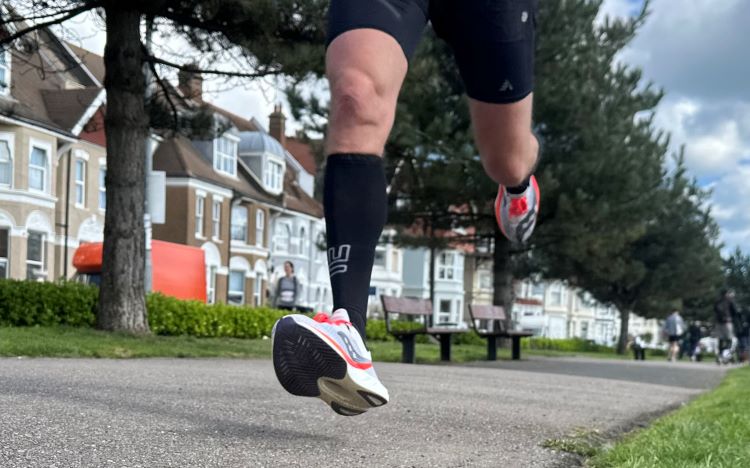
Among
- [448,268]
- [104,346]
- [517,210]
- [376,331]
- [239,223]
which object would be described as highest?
[239,223]

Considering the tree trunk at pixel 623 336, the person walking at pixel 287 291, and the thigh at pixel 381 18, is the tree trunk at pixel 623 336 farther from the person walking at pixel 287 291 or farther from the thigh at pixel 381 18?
the thigh at pixel 381 18

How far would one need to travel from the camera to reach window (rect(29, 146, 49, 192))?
107 ft

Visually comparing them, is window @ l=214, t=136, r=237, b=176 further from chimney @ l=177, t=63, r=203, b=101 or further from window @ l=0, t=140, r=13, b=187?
chimney @ l=177, t=63, r=203, b=101

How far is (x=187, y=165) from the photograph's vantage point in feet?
142

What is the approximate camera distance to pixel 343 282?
101 inches

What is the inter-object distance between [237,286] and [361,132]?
152ft

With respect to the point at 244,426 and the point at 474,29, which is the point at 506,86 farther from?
the point at 244,426

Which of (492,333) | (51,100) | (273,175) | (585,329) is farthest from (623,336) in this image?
(585,329)

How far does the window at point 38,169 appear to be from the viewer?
32.5 m

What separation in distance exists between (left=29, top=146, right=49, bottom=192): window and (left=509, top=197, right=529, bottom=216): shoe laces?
102ft

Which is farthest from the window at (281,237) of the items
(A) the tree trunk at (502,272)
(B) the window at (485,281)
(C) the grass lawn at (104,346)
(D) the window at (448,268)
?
Answer: (C) the grass lawn at (104,346)

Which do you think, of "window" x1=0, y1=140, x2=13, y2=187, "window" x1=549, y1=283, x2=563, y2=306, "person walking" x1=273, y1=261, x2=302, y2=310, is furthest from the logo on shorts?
"window" x1=549, y1=283, x2=563, y2=306

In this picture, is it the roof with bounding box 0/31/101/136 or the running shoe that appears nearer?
the running shoe

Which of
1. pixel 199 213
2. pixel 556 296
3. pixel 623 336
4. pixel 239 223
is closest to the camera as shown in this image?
pixel 623 336
